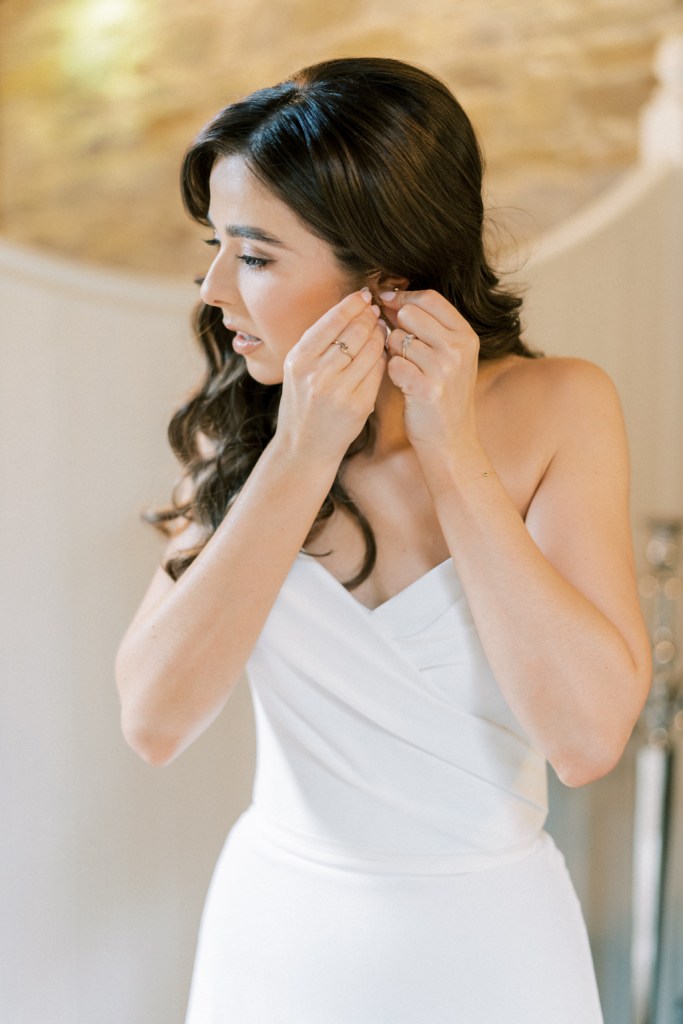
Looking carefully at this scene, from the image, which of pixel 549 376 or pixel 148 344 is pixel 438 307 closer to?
pixel 549 376

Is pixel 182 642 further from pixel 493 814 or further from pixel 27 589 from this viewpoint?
pixel 27 589

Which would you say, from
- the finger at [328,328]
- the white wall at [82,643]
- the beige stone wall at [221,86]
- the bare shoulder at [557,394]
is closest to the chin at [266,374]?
the finger at [328,328]

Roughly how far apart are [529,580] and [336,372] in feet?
0.94

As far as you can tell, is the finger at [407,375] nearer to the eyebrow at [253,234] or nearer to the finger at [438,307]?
the finger at [438,307]

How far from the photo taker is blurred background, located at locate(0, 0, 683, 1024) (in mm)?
1685

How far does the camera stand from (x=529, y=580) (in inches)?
42.8

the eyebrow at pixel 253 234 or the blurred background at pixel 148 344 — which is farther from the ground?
the eyebrow at pixel 253 234

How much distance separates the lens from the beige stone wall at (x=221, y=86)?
2.57 m

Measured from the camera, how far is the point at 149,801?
1.83 m

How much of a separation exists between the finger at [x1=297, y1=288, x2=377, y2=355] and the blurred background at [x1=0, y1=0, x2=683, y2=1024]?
16.6 inches

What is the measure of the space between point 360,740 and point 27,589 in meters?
0.66

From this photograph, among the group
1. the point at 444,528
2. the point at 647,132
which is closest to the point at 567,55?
the point at 647,132

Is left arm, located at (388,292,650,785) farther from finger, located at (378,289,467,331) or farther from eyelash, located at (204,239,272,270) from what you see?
eyelash, located at (204,239,272,270)

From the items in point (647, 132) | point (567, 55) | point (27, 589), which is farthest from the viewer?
point (567, 55)
